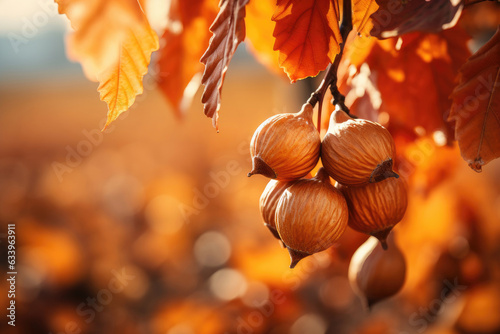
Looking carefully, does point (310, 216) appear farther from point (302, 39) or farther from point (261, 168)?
point (302, 39)

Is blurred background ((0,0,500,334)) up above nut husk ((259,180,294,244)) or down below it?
below

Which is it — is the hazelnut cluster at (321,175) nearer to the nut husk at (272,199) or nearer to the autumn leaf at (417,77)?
the nut husk at (272,199)

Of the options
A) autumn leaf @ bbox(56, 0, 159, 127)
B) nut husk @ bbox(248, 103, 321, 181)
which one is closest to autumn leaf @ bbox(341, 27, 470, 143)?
nut husk @ bbox(248, 103, 321, 181)

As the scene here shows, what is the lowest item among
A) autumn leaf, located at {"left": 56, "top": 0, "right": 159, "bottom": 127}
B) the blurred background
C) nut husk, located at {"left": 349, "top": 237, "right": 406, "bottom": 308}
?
the blurred background

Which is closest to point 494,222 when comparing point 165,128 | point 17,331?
point 17,331

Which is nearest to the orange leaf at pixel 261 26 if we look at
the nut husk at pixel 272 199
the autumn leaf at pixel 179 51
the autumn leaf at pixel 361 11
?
the autumn leaf at pixel 179 51

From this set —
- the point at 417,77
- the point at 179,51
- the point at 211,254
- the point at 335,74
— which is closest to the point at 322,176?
the point at 335,74

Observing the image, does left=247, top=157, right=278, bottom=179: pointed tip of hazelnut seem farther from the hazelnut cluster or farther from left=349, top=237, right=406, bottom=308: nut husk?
left=349, top=237, right=406, bottom=308: nut husk
